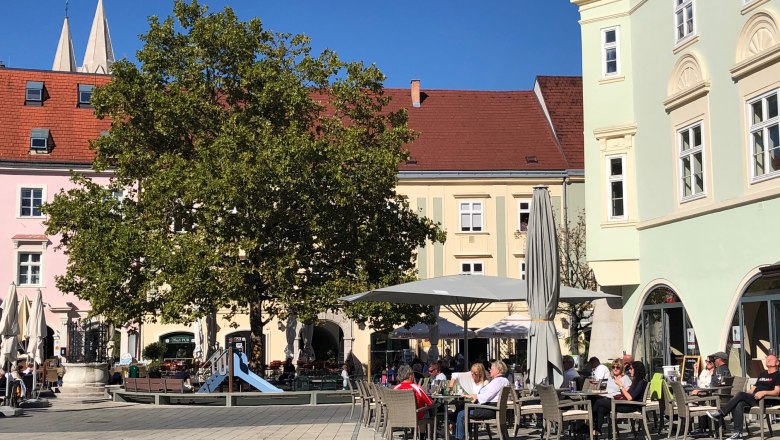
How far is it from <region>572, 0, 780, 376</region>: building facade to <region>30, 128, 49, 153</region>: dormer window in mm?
30120

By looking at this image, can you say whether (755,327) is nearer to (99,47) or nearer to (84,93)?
(84,93)

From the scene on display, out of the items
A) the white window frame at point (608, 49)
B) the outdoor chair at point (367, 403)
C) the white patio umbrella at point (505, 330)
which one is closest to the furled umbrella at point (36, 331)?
the white patio umbrella at point (505, 330)

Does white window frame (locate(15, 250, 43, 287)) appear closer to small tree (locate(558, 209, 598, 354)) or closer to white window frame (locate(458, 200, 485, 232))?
white window frame (locate(458, 200, 485, 232))

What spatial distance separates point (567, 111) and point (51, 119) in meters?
25.5

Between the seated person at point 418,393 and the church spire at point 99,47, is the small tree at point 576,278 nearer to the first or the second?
the seated person at point 418,393

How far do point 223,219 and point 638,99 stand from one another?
11.4 metres

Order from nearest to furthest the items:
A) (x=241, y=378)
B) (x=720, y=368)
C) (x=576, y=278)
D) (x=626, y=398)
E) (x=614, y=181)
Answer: (x=626, y=398)
(x=720, y=368)
(x=614, y=181)
(x=241, y=378)
(x=576, y=278)

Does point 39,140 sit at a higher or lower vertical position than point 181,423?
higher

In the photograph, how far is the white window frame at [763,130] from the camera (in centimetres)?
1964

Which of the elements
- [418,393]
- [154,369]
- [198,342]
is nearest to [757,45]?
[418,393]

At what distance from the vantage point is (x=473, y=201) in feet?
157

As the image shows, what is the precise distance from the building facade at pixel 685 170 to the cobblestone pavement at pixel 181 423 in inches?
314

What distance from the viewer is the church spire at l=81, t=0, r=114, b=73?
91312 millimetres

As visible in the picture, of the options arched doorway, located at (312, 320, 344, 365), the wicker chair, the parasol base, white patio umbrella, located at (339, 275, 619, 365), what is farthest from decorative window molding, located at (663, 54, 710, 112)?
arched doorway, located at (312, 320, 344, 365)
